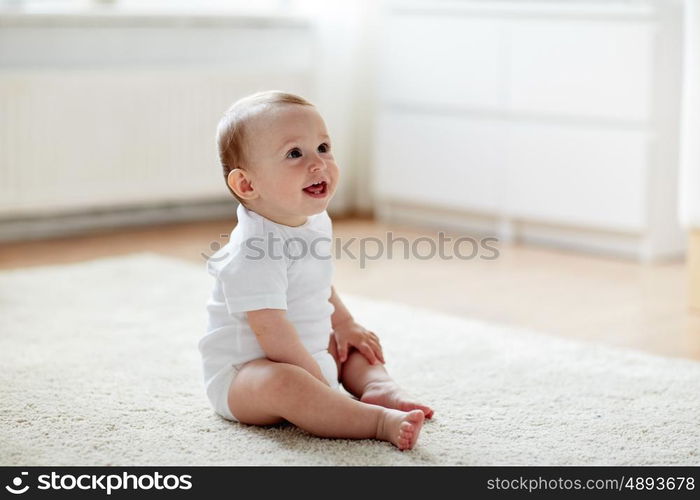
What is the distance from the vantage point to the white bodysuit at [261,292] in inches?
64.1

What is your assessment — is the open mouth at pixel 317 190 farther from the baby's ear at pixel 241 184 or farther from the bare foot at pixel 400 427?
the bare foot at pixel 400 427

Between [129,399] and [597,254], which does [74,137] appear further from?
[129,399]

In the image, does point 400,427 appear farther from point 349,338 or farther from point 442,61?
point 442,61

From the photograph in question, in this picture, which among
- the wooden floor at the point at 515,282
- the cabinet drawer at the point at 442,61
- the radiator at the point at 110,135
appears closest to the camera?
the wooden floor at the point at 515,282

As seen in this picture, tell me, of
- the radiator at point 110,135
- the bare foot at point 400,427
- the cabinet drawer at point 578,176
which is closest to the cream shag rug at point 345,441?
the bare foot at point 400,427

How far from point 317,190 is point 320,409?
33 cm

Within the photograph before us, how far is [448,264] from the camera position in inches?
127

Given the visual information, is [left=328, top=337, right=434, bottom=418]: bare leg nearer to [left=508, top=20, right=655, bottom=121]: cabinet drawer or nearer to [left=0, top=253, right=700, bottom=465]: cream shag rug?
[left=0, top=253, right=700, bottom=465]: cream shag rug

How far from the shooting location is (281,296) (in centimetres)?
163

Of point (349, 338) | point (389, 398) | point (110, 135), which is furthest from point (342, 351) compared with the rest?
point (110, 135)

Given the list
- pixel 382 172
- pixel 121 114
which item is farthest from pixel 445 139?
pixel 121 114
